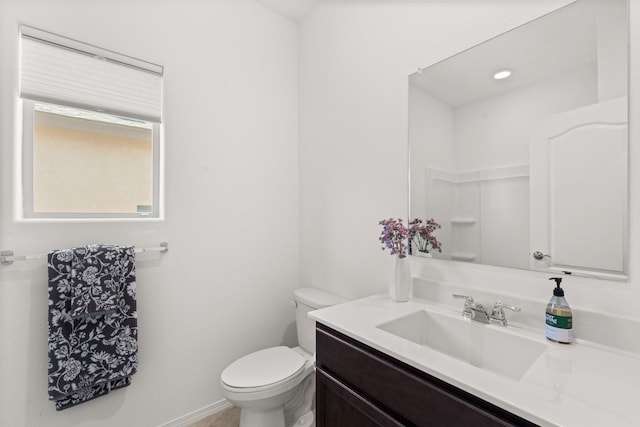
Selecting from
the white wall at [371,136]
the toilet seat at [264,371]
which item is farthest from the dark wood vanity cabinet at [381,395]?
the white wall at [371,136]

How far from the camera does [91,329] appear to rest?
4.42 ft

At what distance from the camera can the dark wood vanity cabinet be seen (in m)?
0.68

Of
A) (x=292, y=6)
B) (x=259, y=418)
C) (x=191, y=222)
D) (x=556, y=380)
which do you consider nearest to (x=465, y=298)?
(x=556, y=380)

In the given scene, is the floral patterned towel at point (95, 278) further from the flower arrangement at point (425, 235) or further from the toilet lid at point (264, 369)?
the flower arrangement at point (425, 235)

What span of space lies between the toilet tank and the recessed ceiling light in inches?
52.8

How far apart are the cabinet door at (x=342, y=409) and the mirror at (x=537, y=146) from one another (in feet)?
2.26

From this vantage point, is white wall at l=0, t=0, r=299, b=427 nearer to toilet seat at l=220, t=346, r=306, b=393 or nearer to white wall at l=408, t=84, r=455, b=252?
toilet seat at l=220, t=346, r=306, b=393

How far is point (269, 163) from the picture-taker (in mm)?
2045

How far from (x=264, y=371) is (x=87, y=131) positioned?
1.54 m

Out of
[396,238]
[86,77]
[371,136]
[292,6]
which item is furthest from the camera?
[292,6]

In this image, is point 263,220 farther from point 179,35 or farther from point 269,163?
point 179,35

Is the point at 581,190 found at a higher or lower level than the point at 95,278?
higher

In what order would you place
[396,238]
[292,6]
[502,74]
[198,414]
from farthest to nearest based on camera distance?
[292,6], [198,414], [396,238], [502,74]

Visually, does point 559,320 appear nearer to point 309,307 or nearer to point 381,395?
point 381,395
